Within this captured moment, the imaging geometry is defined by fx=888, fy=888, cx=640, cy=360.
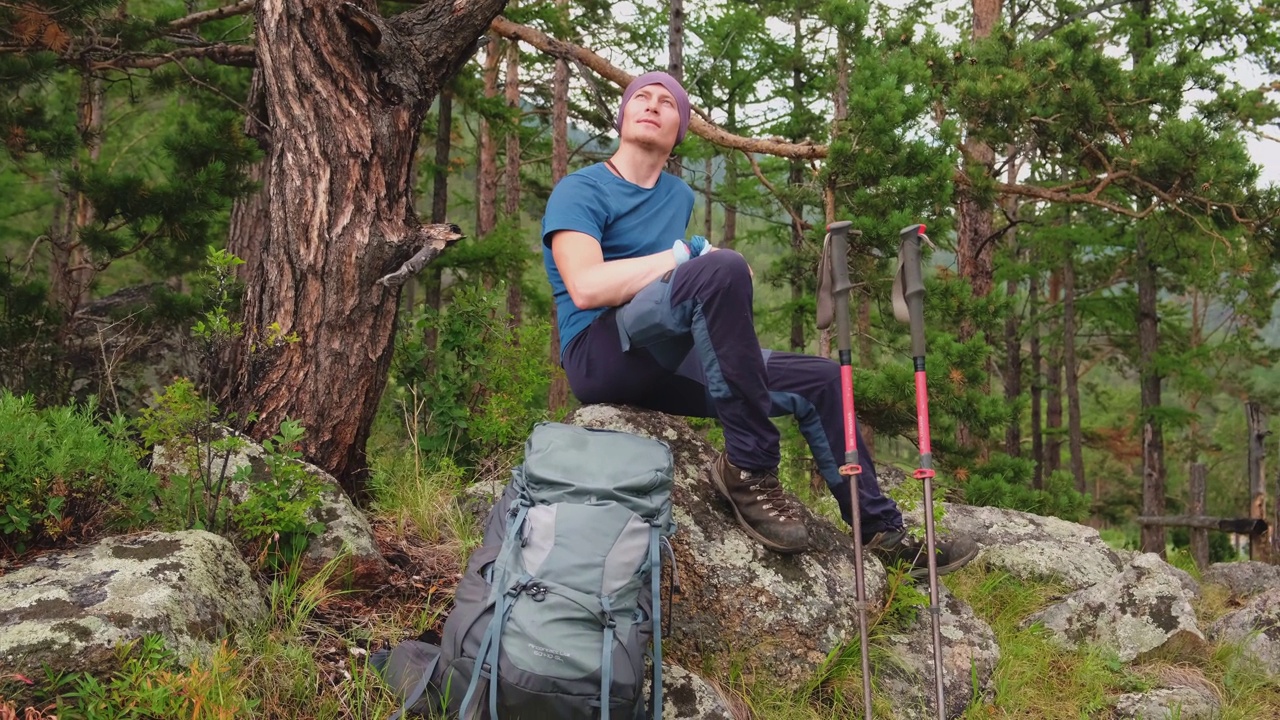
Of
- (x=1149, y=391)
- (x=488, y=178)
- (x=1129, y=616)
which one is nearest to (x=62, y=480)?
(x=1129, y=616)

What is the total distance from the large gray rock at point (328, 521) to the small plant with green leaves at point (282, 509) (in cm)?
5

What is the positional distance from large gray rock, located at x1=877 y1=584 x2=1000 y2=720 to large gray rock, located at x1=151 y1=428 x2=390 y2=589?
1.95m

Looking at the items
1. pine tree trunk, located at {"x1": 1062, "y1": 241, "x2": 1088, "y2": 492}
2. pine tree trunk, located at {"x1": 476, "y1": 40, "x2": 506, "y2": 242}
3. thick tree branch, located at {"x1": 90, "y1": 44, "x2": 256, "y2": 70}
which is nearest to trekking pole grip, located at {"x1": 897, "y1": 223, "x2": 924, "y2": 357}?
thick tree branch, located at {"x1": 90, "y1": 44, "x2": 256, "y2": 70}

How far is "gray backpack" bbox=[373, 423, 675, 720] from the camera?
7.68 ft

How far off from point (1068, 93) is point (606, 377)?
174 inches

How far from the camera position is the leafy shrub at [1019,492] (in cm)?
714

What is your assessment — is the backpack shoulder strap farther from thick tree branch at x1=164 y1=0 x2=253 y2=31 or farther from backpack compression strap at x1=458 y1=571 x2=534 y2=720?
thick tree branch at x1=164 y1=0 x2=253 y2=31

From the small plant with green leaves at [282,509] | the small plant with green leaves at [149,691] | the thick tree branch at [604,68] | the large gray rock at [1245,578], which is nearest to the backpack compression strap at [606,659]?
the small plant with green leaves at [149,691]

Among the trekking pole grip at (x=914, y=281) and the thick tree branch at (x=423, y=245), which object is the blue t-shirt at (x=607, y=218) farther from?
the trekking pole grip at (x=914, y=281)

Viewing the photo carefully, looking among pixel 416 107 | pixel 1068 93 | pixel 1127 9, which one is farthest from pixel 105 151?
pixel 1127 9

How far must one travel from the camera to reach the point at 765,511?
3359mm

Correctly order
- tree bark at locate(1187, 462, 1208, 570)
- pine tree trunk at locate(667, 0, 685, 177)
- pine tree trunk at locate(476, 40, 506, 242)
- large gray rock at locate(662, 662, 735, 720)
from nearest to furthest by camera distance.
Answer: large gray rock at locate(662, 662, 735, 720) < pine tree trunk at locate(667, 0, 685, 177) < tree bark at locate(1187, 462, 1208, 570) < pine tree trunk at locate(476, 40, 506, 242)

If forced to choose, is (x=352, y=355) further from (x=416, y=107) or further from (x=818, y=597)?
(x=818, y=597)

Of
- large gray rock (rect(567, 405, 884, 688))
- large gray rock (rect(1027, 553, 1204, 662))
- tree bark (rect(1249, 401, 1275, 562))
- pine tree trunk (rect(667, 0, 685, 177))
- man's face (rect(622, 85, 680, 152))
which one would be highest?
pine tree trunk (rect(667, 0, 685, 177))
